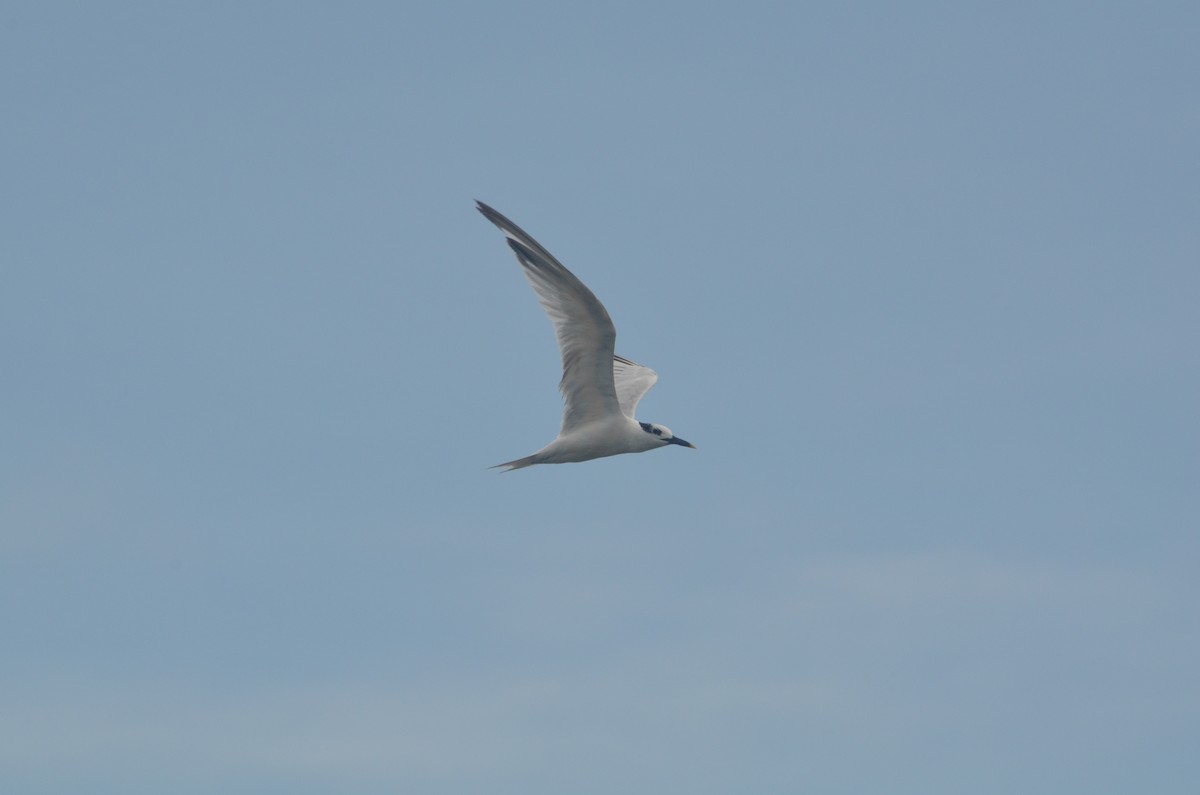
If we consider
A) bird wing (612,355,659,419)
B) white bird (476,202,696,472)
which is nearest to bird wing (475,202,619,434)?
white bird (476,202,696,472)

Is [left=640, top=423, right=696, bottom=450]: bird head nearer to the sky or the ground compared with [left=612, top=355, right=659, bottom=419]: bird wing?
nearer to the ground

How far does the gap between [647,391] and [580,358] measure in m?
5.45

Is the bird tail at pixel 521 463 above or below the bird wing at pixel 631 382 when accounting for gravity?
below

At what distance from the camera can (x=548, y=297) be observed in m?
29.1

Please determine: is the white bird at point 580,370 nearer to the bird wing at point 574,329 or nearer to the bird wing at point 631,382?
the bird wing at point 574,329

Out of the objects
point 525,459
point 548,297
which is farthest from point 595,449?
point 548,297

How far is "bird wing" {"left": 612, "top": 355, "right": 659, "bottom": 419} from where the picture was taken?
34375mm

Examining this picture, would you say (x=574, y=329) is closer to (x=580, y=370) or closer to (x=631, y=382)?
(x=580, y=370)

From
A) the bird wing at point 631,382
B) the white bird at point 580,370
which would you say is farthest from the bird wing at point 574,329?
the bird wing at point 631,382

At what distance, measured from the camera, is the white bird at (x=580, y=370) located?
28.7 m

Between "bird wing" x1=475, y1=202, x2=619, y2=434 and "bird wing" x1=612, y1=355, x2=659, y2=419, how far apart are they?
289cm

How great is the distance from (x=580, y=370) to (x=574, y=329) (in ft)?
3.35

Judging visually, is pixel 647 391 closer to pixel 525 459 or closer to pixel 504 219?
pixel 525 459

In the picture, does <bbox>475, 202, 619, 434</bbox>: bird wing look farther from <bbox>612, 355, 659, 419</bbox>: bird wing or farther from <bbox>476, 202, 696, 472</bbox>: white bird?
<bbox>612, 355, 659, 419</bbox>: bird wing
